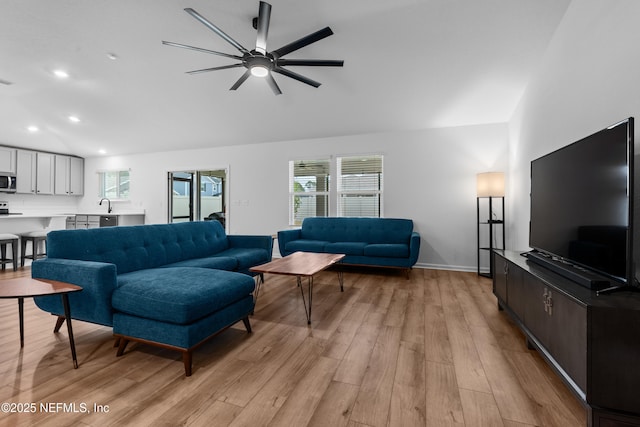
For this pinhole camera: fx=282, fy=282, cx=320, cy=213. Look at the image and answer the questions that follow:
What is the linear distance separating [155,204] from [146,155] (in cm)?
127

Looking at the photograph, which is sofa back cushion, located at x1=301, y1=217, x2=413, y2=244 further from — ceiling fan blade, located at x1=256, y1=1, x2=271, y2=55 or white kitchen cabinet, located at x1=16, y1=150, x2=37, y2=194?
white kitchen cabinet, located at x1=16, y1=150, x2=37, y2=194

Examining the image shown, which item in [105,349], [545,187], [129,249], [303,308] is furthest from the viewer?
[303,308]

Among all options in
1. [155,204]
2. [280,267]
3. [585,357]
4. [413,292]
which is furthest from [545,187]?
[155,204]

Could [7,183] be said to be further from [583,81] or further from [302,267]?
[583,81]

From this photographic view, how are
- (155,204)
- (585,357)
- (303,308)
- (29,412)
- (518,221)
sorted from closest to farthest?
(585,357) < (29,412) < (303,308) < (518,221) < (155,204)

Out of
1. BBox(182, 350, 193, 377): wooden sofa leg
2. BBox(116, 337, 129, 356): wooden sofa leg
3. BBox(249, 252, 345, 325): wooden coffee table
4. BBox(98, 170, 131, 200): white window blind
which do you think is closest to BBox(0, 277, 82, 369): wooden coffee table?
BBox(116, 337, 129, 356): wooden sofa leg

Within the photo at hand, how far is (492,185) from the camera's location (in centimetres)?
411

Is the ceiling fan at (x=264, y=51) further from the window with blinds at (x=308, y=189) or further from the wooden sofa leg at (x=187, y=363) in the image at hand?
the window with blinds at (x=308, y=189)

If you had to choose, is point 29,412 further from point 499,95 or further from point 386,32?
point 499,95

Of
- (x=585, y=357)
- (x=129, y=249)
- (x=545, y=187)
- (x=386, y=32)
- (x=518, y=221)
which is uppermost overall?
(x=386, y=32)

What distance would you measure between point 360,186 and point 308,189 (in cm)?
108

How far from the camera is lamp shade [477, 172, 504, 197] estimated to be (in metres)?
4.09

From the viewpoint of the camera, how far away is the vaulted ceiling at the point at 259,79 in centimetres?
276

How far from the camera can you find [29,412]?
4.53 ft
